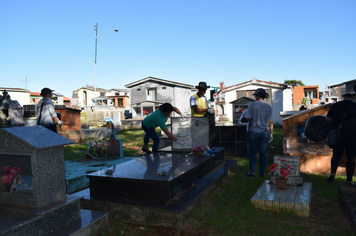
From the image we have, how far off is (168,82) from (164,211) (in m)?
24.5

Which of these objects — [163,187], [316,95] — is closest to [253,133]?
[163,187]

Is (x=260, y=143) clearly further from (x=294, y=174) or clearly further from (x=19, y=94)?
(x=19, y=94)

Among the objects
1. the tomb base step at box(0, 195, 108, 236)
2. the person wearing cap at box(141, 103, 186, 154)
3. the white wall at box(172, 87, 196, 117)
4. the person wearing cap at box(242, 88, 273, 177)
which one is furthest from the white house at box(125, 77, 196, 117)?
the tomb base step at box(0, 195, 108, 236)

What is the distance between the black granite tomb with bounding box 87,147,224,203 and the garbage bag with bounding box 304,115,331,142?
2574 mm

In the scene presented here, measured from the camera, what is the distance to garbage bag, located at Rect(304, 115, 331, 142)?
5668 millimetres

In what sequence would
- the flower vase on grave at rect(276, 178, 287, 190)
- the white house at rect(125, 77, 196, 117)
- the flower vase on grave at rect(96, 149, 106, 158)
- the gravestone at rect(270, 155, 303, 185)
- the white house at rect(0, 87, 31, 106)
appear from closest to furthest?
the flower vase on grave at rect(276, 178, 287, 190)
the gravestone at rect(270, 155, 303, 185)
the flower vase on grave at rect(96, 149, 106, 158)
the white house at rect(125, 77, 196, 117)
the white house at rect(0, 87, 31, 106)

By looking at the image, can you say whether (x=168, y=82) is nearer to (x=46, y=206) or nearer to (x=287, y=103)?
(x=287, y=103)

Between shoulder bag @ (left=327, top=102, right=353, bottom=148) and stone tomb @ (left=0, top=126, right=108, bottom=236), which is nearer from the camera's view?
stone tomb @ (left=0, top=126, right=108, bottom=236)

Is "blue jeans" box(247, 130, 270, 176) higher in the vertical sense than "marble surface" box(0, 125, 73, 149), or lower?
lower

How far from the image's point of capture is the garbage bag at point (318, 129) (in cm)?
567

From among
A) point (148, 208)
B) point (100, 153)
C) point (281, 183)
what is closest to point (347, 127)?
point (281, 183)

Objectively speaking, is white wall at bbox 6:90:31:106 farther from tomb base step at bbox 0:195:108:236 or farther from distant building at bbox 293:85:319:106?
tomb base step at bbox 0:195:108:236

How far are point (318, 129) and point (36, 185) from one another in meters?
5.24

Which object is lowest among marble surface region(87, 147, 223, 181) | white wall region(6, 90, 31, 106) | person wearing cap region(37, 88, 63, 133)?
marble surface region(87, 147, 223, 181)
